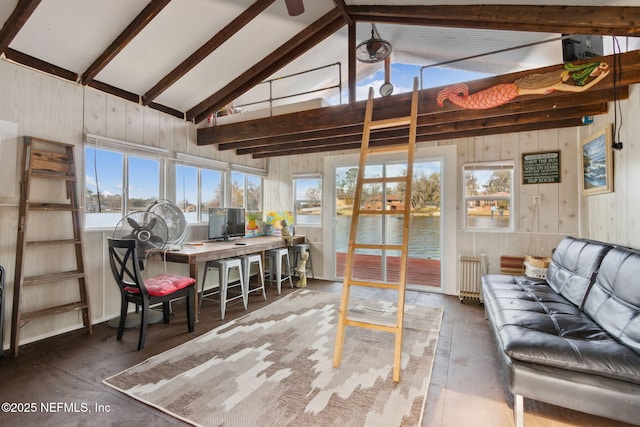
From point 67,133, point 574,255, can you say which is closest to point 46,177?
point 67,133

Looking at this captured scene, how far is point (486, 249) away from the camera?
422 cm

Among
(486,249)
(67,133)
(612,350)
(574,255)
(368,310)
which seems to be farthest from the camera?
(486,249)

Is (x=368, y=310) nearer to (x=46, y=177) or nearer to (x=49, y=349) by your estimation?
(x=49, y=349)

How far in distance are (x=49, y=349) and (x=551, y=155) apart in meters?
5.95

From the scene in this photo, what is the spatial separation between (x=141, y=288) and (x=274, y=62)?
2815 millimetres

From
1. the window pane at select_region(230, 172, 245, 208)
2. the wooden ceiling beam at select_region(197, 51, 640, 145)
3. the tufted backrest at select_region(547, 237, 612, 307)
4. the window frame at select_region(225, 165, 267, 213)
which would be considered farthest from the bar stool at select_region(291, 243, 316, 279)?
the tufted backrest at select_region(547, 237, 612, 307)

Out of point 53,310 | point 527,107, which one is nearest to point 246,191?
point 53,310

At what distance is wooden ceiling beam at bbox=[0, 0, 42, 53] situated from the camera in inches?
84.0

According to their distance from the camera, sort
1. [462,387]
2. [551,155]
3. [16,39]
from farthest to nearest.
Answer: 1. [551,155]
2. [16,39]
3. [462,387]

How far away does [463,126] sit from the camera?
3.65 metres

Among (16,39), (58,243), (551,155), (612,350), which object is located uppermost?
(16,39)

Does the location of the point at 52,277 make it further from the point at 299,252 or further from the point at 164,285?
the point at 299,252

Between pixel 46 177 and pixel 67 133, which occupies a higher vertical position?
pixel 67 133

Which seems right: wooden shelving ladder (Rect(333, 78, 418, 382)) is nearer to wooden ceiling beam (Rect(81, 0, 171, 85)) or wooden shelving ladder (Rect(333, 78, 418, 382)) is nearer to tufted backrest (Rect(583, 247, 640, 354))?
tufted backrest (Rect(583, 247, 640, 354))
